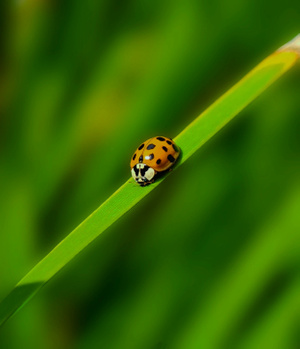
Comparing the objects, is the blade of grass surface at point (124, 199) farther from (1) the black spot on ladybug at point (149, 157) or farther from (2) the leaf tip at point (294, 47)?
(1) the black spot on ladybug at point (149, 157)

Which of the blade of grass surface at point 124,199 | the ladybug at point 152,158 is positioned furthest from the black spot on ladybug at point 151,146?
the blade of grass surface at point 124,199

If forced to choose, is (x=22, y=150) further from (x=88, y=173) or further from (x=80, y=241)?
(x=80, y=241)

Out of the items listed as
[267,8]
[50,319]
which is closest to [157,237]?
[50,319]

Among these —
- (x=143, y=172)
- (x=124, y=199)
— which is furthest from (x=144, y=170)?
(x=124, y=199)

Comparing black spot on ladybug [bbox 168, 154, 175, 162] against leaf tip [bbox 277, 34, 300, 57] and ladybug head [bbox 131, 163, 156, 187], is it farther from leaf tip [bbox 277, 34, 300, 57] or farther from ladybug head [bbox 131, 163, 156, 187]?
leaf tip [bbox 277, 34, 300, 57]

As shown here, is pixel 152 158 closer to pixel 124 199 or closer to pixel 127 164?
pixel 127 164

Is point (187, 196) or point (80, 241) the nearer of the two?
point (80, 241)
